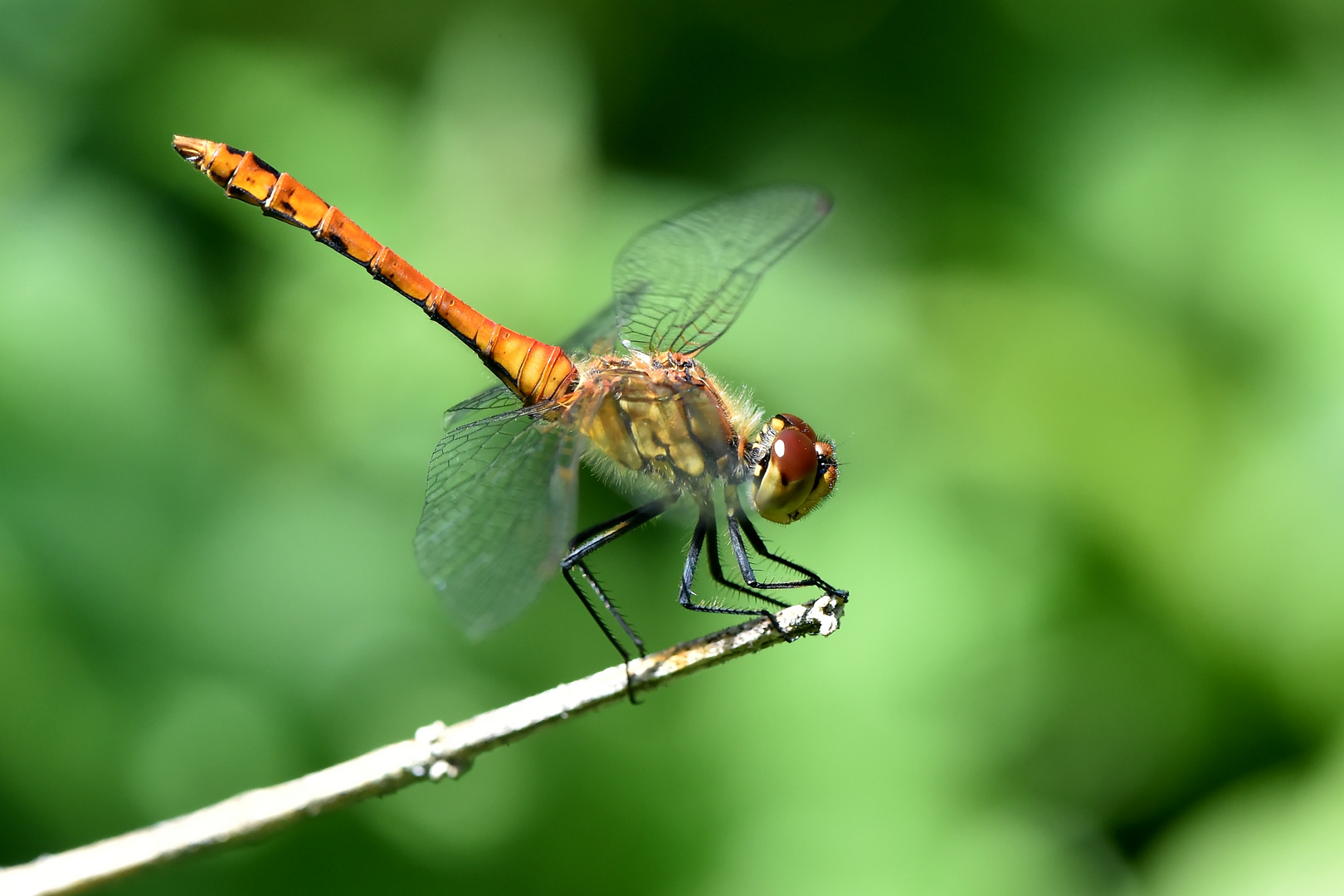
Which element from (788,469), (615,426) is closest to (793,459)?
(788,469)

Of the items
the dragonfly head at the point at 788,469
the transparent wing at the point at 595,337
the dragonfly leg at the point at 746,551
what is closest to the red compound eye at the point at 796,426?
the dragonfly head at the point at 788,469

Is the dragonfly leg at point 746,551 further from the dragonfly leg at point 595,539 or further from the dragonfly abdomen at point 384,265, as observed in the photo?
the dragonfly abdomen at point 384,265

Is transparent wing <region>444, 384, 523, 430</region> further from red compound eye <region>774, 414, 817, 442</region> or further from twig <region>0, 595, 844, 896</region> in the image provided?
twig <region>0, 595, 844, 896</region>

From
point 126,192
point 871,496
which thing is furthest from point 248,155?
point 871,496

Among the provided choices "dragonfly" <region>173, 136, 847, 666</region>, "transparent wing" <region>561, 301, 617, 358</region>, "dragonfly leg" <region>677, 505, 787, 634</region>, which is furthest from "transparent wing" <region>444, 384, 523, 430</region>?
"dragonfly leg" <region>677, 505, 787, 634</region>

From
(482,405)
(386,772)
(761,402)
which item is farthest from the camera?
(761,402)

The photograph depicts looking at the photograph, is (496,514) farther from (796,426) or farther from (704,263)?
(704,263)

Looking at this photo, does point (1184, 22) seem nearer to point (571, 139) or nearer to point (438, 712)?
point (571, 139)

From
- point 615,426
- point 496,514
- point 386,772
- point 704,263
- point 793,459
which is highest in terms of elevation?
point 704,263
